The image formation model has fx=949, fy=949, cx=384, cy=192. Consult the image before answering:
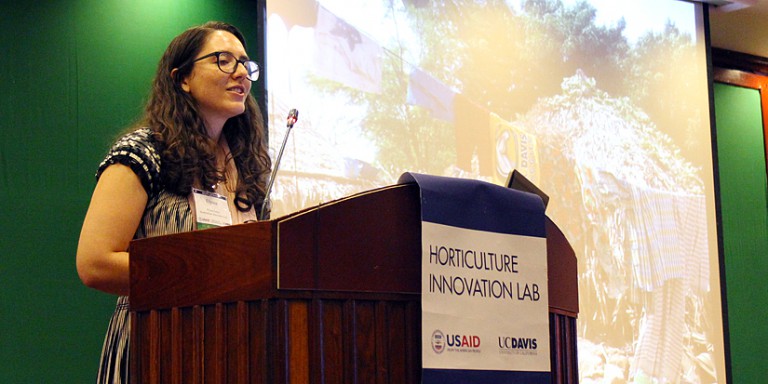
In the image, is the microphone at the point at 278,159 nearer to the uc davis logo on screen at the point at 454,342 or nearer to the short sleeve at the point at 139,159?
the short sleeve at the point at 139,159

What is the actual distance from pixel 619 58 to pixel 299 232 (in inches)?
166

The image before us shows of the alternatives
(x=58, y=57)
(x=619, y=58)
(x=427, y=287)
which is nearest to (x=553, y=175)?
(x=619, y=58)

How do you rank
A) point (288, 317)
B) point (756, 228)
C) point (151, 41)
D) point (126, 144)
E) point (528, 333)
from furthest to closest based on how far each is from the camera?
1. point (756, 228)
2. point (151, 41)
3. point (126, 144)
4. point (528, 333)
5. point (288, 317)

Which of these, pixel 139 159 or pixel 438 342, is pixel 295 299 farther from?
pixel 139 159

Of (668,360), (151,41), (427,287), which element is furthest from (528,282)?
(668,360)

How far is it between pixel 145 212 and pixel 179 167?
11cm

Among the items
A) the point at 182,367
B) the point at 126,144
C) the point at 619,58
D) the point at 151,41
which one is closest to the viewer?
the point at 182,367

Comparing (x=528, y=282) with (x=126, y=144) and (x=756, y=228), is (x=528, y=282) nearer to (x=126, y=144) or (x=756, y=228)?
(x=126, y=144)

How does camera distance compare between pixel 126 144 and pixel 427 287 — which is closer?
pixel 427 287

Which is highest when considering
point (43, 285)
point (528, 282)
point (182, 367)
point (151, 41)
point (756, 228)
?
point (151, 41)

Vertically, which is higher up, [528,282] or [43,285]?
[43,285]

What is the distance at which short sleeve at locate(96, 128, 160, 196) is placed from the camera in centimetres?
168

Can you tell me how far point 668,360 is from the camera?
16.3 ft

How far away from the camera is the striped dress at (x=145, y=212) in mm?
1648
